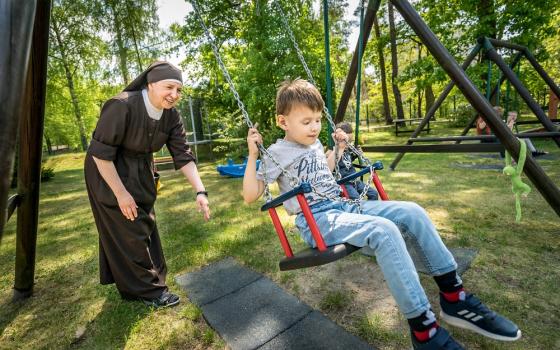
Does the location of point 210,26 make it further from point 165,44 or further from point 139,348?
point 139,348

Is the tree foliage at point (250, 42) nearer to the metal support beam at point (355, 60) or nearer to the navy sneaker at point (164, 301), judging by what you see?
the metal support beam at point (355, 60)

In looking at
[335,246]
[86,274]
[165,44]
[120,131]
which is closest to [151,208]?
[120,131]

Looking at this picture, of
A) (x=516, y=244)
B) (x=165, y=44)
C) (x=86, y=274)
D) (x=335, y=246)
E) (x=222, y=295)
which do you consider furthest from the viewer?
(x=165, y=44)

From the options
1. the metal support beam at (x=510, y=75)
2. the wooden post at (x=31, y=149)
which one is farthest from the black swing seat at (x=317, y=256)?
the metal support beam at (x=510, y=75)

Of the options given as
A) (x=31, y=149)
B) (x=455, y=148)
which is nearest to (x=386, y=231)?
(x=455, y=148)

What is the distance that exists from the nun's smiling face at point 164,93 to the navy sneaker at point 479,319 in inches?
85.7

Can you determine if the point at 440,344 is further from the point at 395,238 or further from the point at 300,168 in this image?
the point at 300,168

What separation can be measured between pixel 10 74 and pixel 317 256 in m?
1.38

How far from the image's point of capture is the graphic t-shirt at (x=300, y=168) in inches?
80.6

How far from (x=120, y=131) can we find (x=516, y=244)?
3.55 meters

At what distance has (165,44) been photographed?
14.6 metres

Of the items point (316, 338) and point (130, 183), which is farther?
point (130, 183)

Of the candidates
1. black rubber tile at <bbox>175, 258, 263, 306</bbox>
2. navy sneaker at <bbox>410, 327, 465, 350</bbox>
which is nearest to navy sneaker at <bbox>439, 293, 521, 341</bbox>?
navy sneaker at <bbox>410, 327, 465, 350</bbox>

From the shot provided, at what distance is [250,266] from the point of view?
10.4 ft
